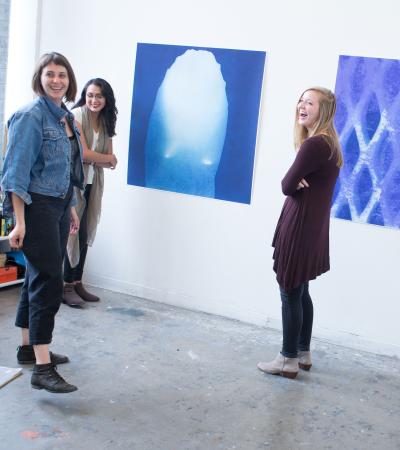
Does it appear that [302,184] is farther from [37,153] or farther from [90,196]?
[90,196]

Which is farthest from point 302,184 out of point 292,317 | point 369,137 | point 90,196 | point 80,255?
point 80,255

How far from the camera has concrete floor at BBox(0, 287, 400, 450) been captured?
7.82 feet

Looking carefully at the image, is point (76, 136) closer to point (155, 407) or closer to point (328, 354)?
point (155, 407)

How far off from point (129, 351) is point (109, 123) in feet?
5.10

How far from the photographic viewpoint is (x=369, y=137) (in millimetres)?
3455

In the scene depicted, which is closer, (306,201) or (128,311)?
(306,201)

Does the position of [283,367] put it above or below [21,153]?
below

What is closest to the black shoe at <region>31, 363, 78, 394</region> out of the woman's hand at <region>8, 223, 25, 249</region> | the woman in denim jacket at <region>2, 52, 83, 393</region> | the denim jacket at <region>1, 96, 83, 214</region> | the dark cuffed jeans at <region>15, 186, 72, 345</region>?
the woman in denim jacket at <region>2, 52, 83, 393</region>

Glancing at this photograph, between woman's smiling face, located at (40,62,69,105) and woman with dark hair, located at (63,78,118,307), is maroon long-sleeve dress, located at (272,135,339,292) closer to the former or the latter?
woman's smiling face, located at (40,62,69,105)

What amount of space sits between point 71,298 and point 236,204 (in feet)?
4.29

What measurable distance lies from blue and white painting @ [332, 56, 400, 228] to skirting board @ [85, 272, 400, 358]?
2.50 feet

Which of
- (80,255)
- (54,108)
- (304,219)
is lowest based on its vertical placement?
(80,255)

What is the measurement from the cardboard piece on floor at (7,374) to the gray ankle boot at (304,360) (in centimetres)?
152

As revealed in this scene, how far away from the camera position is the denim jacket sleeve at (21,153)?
7.93 ft
